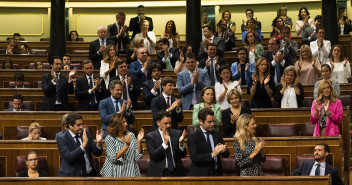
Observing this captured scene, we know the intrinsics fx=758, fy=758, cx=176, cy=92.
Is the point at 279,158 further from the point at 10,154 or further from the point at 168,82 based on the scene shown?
the point at 10,154

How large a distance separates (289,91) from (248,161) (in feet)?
8.29

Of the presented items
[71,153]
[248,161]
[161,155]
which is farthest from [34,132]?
[248,161]

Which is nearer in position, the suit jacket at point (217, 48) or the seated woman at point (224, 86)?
the seated woman at point (224, 86)

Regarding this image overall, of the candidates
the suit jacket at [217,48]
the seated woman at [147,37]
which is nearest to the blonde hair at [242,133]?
the suit jacket at [217,48]

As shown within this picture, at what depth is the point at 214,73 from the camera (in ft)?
35.3

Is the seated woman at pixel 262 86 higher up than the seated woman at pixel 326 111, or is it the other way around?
the seated woman at pixel 262 86

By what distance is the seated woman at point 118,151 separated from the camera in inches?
298

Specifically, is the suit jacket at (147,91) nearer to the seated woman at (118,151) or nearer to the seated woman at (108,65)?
the seated woman at (108,65)

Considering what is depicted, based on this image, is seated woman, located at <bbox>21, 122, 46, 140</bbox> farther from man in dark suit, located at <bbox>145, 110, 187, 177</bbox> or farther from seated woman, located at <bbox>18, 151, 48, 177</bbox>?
man in dark suit, located at <bbox>145, 110, 187, 177</bbox>

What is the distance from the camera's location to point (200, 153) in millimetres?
7598

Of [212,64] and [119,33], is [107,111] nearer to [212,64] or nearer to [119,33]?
[212,64]

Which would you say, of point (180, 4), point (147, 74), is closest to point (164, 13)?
point (180, 4)

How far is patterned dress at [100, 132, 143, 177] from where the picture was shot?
758 cm

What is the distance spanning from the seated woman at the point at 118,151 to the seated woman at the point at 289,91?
2.80 m
